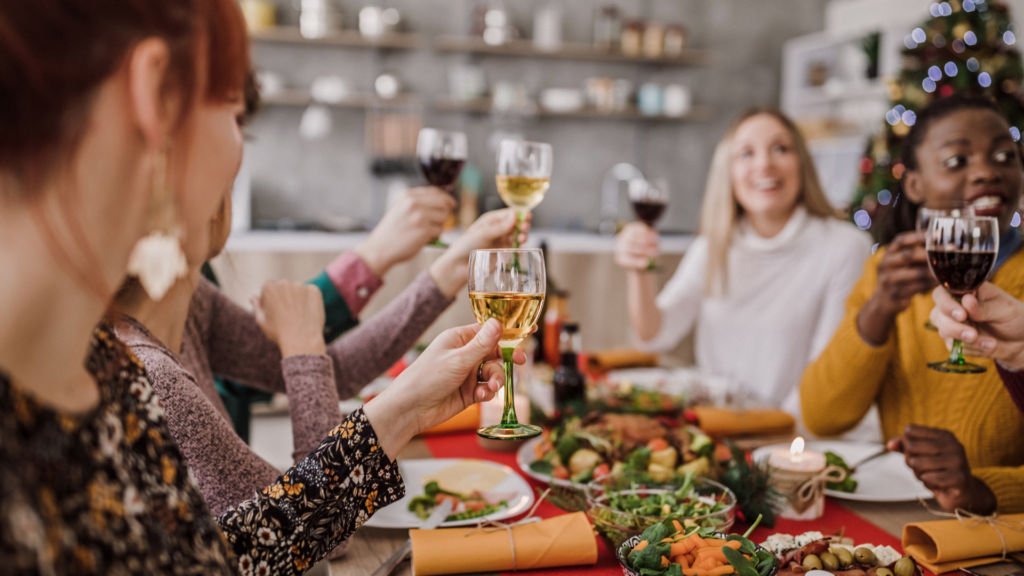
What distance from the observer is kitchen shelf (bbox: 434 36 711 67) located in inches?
202

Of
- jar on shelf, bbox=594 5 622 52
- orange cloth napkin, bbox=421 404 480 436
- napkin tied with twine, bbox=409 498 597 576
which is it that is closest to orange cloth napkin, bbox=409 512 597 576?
napkin tied with twine, bbox=409 498 597 576

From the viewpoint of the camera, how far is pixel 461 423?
1.54m

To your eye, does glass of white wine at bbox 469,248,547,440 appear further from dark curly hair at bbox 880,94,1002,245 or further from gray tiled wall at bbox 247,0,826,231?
gray tiled wall at bbox 247,0,826,231

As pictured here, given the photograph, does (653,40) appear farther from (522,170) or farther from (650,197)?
(522,170)

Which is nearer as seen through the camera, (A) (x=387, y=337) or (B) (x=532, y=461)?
(B) (x=532, y=461)

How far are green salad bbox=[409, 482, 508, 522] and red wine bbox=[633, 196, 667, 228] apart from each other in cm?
110

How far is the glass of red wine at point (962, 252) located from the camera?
106 centimetres

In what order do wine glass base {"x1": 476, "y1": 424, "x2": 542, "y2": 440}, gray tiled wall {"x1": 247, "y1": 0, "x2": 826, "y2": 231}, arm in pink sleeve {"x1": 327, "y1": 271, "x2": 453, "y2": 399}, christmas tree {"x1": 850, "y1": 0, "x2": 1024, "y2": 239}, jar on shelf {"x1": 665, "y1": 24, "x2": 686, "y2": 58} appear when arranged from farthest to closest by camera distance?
1. jar on shelf {"x1": 665, "y1": 24, "x2": 686, "y2": 58}
2. gray tiled wall {"x1": 247, "y1": 0, "x2": 826, "y2": 231}
3. christmas tree {"x1": 850, "y1": 0, "x2": 1024, "y2": 239}
4. arm in pink sleeve {"x1": 327, "y1": 271, "x2": 453, "y2": 399}
5. wine glass base {"x1": 476, "y1": 424, "x2": 542, "y2": 440}

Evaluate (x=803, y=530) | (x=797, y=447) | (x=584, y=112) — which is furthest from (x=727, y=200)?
(x=584, y=112)

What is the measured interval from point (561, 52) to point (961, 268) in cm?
453

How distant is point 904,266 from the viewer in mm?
1388

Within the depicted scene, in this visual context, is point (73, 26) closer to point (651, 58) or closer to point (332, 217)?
point (332, 217)

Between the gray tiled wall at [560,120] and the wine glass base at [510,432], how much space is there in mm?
4487

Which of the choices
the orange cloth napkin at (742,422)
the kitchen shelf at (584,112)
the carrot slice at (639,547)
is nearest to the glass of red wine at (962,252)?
the orange cloth napkin at (742,422)
